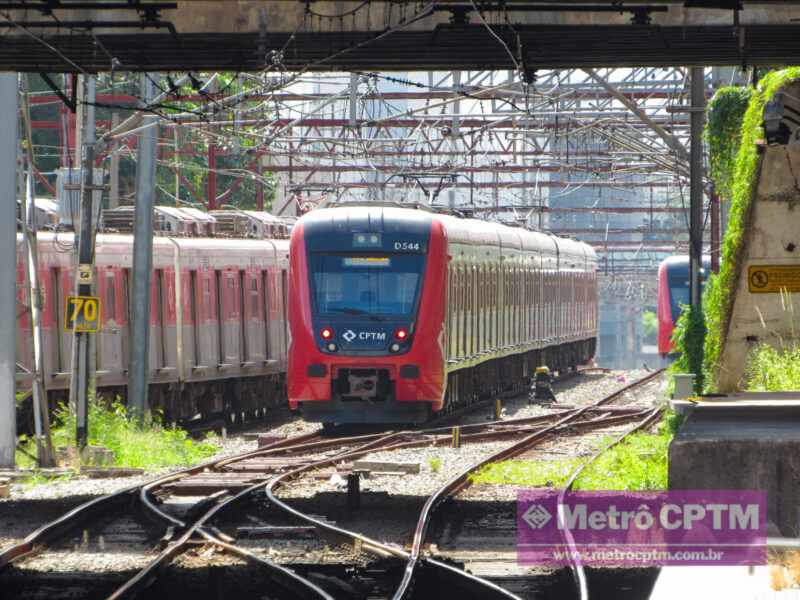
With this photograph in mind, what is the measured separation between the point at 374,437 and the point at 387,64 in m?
8.87

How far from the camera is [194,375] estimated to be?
28203mm

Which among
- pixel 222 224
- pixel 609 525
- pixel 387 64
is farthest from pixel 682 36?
pixel 222 224

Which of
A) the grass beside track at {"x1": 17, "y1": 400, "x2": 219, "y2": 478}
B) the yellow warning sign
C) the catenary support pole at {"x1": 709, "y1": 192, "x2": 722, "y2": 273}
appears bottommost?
the grass beside track at {"x1": 17, "y1": 400, "x2": 219, "y2": 478}

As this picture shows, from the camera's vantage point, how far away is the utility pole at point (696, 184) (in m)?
23.3

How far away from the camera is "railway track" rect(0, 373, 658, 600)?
444 inches

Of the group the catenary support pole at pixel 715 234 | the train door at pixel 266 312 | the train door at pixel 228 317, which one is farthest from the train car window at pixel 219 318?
the catenary support pole at pixel 715 234

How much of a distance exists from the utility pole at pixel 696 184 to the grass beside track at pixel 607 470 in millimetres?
3570

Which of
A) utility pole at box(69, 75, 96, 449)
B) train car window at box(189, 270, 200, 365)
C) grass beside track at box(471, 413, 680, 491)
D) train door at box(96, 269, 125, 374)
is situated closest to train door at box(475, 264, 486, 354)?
train car window at box(189, 270, 200, 365)

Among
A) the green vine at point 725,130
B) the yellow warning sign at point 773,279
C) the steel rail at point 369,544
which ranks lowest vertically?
the steel rail at point 369,544

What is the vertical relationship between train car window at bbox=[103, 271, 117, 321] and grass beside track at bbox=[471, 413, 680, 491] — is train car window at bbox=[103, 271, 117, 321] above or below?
above

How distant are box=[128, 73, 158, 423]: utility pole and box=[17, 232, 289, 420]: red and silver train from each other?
1.10 meters

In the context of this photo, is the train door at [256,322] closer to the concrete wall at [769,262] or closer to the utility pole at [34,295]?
the utility pole at [34,295]

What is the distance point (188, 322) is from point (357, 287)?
17.7ft

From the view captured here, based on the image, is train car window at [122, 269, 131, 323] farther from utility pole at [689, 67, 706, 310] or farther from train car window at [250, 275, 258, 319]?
utility pole at [689, 67, 706, 310]
